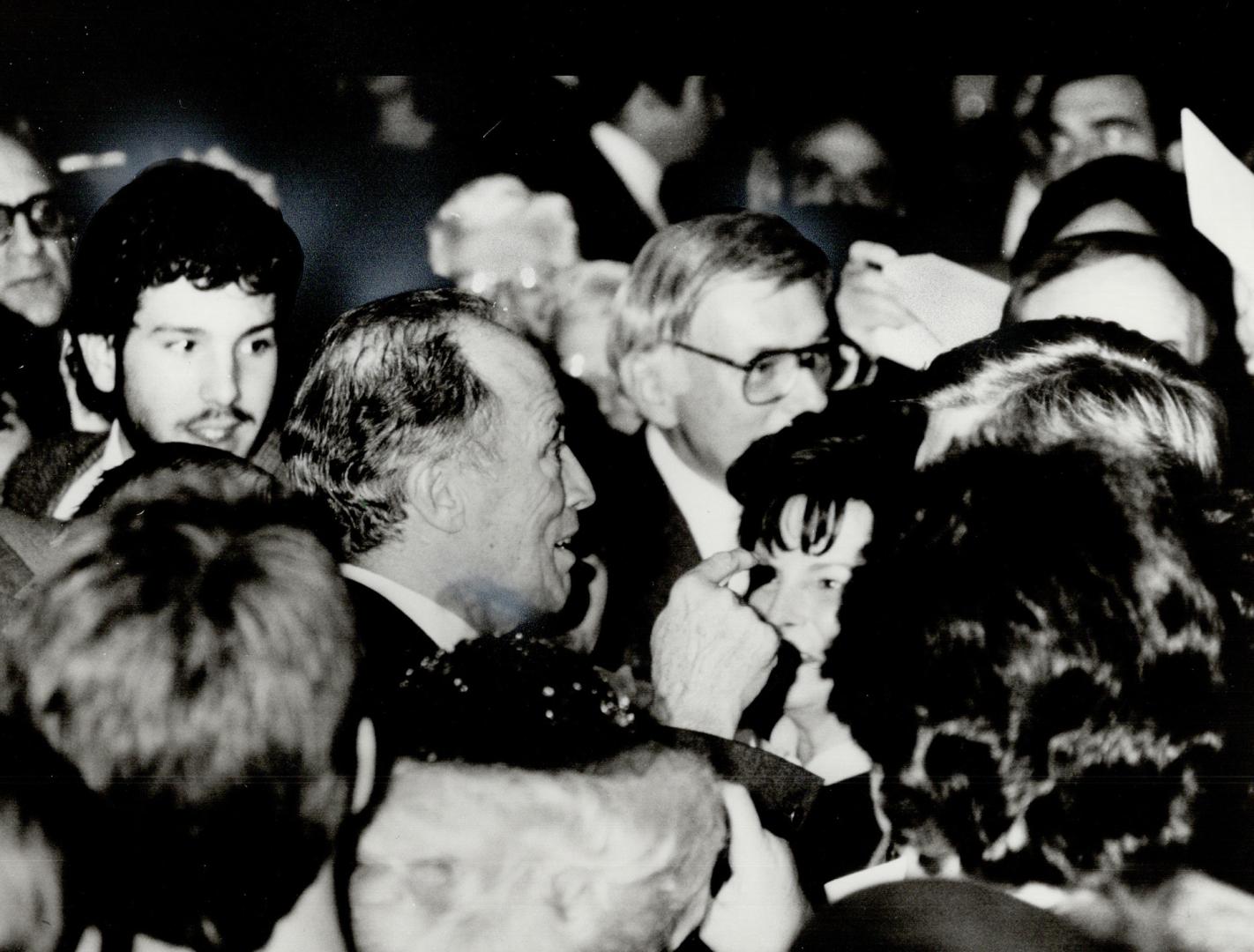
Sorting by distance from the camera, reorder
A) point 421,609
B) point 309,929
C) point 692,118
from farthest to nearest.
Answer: point 692,118, point 421,609, point 309,929

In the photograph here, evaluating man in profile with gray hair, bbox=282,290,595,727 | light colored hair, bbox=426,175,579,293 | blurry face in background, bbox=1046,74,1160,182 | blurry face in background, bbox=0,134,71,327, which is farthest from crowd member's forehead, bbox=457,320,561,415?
blurry face in background, bbox=1046,74,1160,182

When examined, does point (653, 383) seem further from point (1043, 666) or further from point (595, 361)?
point (1043, 666)

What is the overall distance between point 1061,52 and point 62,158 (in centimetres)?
161

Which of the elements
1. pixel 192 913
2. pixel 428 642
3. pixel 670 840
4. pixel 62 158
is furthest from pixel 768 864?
pixel 62 158

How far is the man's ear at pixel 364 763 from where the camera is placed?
5.26ft

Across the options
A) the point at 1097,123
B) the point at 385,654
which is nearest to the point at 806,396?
the point at 1097,123

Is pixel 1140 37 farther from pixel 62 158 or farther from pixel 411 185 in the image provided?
pixel 62 158

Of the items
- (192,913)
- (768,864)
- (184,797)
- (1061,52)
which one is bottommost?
(768,864)

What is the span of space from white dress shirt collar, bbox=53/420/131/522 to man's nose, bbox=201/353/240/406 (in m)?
0.15

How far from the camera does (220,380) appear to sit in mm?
1717

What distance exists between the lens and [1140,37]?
5.91 feet

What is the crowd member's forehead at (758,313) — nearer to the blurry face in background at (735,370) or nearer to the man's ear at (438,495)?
the blurry face in background at (735,370)

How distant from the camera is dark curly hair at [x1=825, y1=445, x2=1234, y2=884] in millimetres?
1665

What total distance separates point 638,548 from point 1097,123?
39.7 inches
